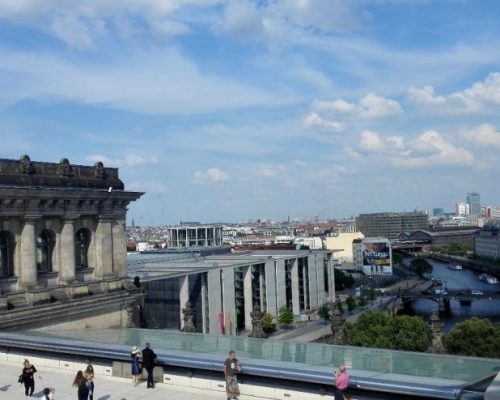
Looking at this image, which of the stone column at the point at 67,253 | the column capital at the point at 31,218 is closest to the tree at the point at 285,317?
the stone column at the point at 67,253

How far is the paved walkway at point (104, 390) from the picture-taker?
55.9 feet

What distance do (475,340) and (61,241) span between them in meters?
53.1

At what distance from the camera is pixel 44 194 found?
29.4m

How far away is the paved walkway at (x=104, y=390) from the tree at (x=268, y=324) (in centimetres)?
8538

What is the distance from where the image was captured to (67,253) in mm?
31312

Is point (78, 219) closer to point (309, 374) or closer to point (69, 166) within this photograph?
point (69, 166)

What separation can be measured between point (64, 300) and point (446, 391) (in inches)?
868

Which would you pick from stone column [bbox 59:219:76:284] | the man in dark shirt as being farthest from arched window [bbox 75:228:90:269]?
the man in dark shirt

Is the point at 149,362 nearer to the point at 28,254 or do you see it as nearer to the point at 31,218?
the point at 28,254

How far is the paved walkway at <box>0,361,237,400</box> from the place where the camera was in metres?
17.0

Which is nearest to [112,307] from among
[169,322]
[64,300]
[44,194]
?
[64,300]

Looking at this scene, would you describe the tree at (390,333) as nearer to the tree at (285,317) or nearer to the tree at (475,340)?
the tree at (475,340)

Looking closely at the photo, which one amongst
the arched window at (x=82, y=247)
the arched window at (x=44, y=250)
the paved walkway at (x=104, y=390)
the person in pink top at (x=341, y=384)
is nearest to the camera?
the person in pink top at (x=341, y=384)

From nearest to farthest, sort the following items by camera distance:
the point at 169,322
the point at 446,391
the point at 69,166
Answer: the point at 446,391
the point at 69,166
the point at 169,322
